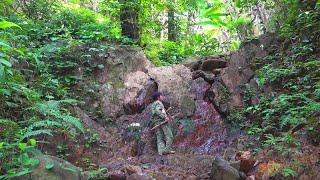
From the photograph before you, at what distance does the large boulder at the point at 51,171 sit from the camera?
494 cm

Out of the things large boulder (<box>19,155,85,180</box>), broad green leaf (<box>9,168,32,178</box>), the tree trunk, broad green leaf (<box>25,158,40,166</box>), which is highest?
the tree trunk

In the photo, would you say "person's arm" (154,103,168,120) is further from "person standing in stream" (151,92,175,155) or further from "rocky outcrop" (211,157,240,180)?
"rocky outcrop" (211,157,240,180)

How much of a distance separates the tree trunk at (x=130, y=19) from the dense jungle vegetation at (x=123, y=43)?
0.11 ft

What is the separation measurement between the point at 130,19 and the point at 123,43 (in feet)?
3.61

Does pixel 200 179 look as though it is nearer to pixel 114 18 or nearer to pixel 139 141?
pixel 139 141

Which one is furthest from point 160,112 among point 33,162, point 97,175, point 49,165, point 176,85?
point 33,162

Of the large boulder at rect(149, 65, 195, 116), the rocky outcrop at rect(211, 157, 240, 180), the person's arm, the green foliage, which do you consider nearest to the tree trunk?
the large boulder at rect(149, 65, 195, 116)

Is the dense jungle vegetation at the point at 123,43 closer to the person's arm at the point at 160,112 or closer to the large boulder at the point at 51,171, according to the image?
the large boulder at the point at 51,171

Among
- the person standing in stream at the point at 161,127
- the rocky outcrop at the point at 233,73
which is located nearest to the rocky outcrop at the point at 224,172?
the person standing in stream at the point at 161,127

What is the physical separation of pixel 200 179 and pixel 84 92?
178 inches

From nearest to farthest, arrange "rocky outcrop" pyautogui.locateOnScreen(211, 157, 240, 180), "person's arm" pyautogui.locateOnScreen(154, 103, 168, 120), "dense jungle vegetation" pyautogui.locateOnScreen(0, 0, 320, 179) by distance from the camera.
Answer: "rocky outcrop" pyautogui.locateOnScreen(211, 157, 240, 180), "dense jungle vegetation" pyautogui.locateOnScreen(0, 0, 320, 179), "person's arm" pyautogui.locateOnScreen(154, 103, 168, 120)

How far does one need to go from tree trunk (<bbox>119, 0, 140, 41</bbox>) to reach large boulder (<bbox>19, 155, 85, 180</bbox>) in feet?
25.2

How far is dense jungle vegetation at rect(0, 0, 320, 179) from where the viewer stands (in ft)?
21.0

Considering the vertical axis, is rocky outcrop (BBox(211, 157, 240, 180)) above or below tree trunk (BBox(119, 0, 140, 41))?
below
